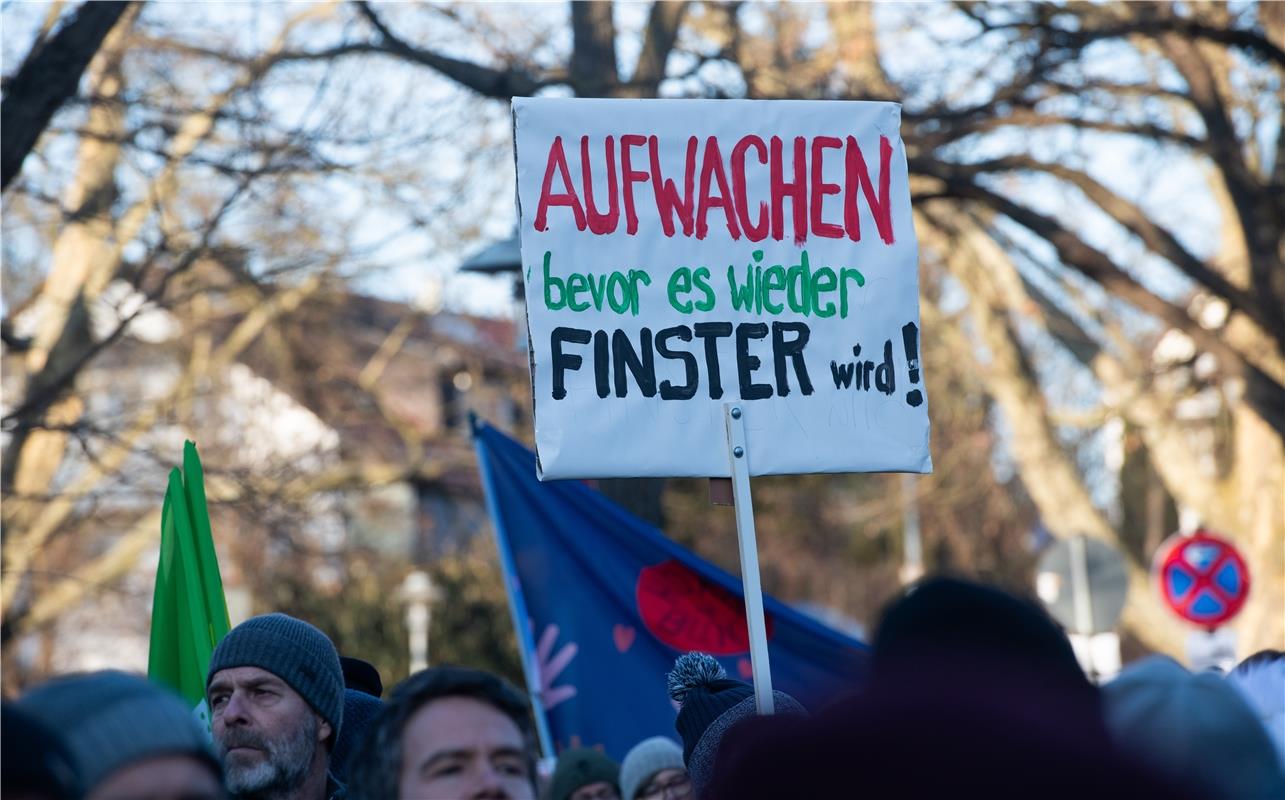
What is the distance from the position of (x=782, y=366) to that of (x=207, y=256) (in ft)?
20.9

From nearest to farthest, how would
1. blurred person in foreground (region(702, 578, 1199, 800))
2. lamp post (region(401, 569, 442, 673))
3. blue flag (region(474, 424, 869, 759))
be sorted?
blurred person in foreground (region(702, 578, 1199, 800))
blue flag (region(474, 424, 869, 759))
lamp post (region(401, 569, 442, 673))

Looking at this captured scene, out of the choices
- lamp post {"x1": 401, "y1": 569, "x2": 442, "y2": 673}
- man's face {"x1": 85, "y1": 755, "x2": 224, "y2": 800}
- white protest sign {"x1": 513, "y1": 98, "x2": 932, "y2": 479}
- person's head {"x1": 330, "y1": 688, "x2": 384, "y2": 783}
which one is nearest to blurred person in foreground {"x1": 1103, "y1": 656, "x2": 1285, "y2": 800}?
man's face {"x1": 85, "y1": 755, "x2": 224, "y2": 800}

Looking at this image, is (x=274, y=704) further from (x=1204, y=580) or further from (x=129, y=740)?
(x=1204, y=580)

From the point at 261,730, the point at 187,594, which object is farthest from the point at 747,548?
the point at 187,594

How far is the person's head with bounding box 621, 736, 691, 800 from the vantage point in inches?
212

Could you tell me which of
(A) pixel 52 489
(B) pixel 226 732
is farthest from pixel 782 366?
(A) pixel 52 489

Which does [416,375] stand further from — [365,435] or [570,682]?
[570,682]

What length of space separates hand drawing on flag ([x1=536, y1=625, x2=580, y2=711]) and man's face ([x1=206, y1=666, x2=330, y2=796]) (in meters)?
2.60

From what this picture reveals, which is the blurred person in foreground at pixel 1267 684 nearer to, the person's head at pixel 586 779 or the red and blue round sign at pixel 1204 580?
the person's head at pixel 586 779

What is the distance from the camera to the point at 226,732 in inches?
161

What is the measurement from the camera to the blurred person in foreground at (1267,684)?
13.8ft

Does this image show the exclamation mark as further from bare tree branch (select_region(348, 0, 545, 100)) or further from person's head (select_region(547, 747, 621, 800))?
bare tree branch (select_region(348, 0, 545, 100))

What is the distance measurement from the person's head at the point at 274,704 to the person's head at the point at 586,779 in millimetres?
1751

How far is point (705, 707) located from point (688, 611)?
2282mm
